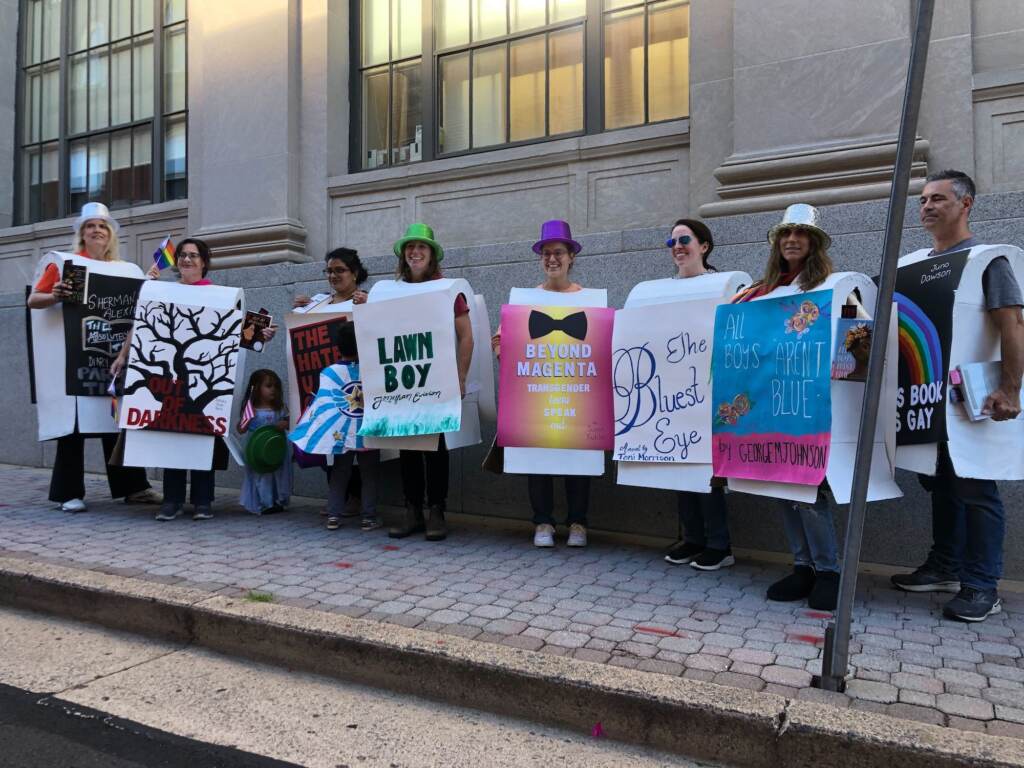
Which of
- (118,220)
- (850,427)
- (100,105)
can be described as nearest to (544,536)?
(850,427)

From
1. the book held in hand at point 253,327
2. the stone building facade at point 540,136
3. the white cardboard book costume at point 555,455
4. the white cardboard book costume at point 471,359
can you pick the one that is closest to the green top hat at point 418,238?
the white cardboard book costume at point 471,359

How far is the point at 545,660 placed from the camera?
3125 mm

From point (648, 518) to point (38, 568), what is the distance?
3.80m

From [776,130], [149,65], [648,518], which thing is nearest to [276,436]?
[648,518]

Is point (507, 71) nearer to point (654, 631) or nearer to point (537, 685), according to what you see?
point (654, 631)

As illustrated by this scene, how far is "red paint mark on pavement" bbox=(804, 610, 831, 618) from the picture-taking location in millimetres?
3834

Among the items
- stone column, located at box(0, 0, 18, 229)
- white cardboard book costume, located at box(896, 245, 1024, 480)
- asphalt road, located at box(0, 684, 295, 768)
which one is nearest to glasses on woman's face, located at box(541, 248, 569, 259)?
white cardboard book costume, located at box(896, 245, 1024, 480)

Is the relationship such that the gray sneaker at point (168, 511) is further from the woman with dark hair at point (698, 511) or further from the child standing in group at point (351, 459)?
the woman with dark hair at point (698, 511)

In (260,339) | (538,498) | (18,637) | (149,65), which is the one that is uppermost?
(149,65)

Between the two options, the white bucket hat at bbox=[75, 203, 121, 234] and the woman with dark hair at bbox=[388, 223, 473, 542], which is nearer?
the woman with dark hair at bbox=[388, 223, 473, 542]

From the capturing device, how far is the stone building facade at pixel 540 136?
5.27m

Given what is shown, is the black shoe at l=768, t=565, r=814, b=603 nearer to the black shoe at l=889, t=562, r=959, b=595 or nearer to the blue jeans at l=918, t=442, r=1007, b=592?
the black shoe at l=889, t=562, r=959, b=595

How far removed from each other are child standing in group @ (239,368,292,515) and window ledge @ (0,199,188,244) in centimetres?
373

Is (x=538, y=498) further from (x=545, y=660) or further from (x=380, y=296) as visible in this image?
(x=545, y=660)
